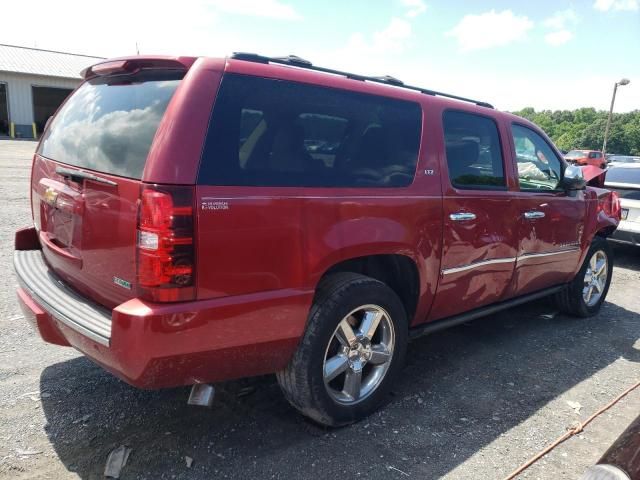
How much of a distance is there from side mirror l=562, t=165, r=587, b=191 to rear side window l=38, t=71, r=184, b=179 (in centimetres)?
356

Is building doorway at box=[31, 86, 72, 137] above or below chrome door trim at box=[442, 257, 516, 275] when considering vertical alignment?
above

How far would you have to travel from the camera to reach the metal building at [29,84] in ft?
92.6

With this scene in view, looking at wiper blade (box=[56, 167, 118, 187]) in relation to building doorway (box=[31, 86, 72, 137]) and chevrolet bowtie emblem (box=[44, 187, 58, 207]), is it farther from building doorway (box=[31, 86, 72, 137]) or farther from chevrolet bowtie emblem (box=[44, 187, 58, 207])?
building doorway (box=[31, 86, 72, 137])

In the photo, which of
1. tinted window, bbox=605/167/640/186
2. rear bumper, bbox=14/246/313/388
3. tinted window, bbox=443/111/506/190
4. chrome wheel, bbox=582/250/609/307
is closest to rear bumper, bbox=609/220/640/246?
tinted window, bbox=605/167/640/186

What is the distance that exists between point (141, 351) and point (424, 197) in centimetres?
193

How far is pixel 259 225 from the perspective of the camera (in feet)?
7.94

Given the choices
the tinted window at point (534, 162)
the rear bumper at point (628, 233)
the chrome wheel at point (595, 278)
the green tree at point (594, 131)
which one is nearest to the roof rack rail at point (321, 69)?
the tinted window at point (534, 162)

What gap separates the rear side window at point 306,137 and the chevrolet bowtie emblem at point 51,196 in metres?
1.09

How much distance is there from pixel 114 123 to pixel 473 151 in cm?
247

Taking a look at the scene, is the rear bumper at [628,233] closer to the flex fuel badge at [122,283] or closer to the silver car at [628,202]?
the silver car at [628,202]

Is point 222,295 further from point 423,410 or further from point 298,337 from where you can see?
point 423,410

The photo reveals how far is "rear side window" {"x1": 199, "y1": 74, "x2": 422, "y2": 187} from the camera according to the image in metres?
2.38

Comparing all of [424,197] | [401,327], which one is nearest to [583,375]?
[401,327]

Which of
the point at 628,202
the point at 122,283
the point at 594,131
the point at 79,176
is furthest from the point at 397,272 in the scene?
the point at 594,131
